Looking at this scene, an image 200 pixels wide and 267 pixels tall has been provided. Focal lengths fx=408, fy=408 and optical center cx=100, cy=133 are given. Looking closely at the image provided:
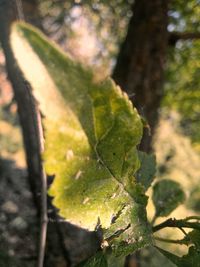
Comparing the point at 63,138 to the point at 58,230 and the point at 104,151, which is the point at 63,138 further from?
the point at 58,230

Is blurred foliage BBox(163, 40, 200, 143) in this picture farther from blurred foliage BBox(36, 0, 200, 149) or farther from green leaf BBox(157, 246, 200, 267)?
green leaf BBox(157, 246, 200, 267)

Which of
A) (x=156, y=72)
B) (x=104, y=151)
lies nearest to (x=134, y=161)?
(x=104, y=151)

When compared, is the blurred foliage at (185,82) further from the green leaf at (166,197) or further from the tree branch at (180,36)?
the green leaf at (166,197)

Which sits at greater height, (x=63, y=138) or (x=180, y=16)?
(x=180, y=16)

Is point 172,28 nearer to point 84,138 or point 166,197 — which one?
point 166,197

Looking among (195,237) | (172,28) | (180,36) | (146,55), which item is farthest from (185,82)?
(195,237)

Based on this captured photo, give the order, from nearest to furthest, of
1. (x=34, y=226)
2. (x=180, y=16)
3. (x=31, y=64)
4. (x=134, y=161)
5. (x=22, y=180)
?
(x=31, y=64), (x=134, y=161), (x=34, y=226), (x=22, y=180), (x=180, y=16)
